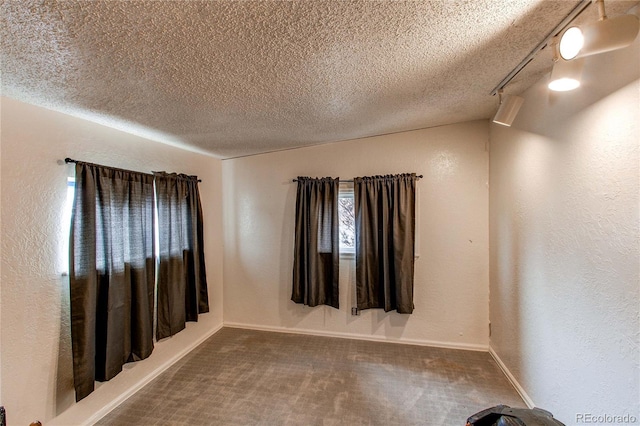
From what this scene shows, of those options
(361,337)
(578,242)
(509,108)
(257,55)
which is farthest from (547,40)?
(361,337)

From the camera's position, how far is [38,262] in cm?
162

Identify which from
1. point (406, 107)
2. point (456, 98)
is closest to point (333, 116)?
point (406, 107)

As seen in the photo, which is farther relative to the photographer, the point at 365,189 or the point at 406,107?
the point at 365,189

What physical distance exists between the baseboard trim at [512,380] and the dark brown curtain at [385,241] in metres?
0.89

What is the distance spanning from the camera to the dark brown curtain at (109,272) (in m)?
1.76

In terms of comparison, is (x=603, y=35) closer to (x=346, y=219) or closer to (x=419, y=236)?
(x=419, y=236)

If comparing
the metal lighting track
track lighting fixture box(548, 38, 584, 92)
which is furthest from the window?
track lighting fixture box(548, 38, 584, 92)

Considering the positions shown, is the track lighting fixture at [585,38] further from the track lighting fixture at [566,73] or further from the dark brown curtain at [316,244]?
the dark brown curtain at [316,244]

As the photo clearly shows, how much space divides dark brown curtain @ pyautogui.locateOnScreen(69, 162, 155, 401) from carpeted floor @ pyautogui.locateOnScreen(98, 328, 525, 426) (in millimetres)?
466

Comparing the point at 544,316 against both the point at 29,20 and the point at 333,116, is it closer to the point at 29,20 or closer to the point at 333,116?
the point at 333,116

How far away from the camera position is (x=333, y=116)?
2.28 m

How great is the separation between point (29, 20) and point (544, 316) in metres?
3.06

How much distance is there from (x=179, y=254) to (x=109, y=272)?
73cm

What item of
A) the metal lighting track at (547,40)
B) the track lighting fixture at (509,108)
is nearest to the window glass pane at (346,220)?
the track lighting fixture at (509,108)
